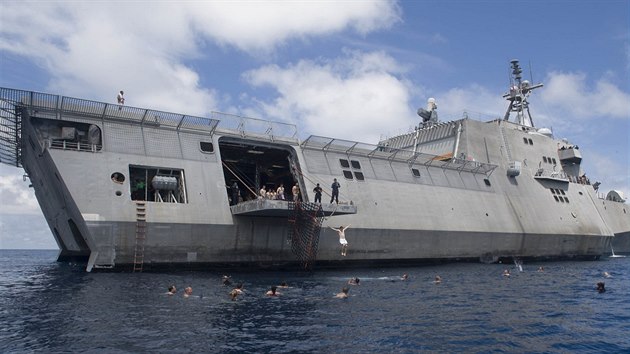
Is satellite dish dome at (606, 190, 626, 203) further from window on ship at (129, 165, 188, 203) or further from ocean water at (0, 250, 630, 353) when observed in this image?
window on ship at (129, 165, 188, 203)

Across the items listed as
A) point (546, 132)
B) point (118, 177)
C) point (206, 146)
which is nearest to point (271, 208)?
point (206, 146)

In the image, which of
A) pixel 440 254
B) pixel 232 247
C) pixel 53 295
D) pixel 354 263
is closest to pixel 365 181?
pixel 354 263

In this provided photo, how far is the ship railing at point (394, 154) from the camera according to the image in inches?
1491

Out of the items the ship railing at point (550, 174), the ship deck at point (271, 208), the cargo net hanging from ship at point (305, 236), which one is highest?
the ship railing at point (550, 174)

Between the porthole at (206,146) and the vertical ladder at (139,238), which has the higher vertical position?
the porthole at (206,146)

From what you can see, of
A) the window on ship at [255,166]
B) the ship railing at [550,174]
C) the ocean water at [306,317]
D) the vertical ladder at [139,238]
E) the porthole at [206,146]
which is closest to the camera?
the ocean water at [306,317]

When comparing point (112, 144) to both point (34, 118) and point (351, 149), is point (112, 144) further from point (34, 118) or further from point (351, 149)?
point (351, 149)

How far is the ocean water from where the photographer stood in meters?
14.1

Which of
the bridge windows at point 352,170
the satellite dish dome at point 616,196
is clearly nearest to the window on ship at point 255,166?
the bridge windows at point 352,170

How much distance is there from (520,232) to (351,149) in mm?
19080

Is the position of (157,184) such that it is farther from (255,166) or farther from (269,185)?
(269,185)

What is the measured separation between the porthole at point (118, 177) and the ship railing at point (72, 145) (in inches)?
70.9

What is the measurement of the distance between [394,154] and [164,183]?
1949cm

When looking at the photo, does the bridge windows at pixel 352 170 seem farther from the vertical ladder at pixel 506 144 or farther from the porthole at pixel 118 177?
the vertical ladder at pixel 506 144
